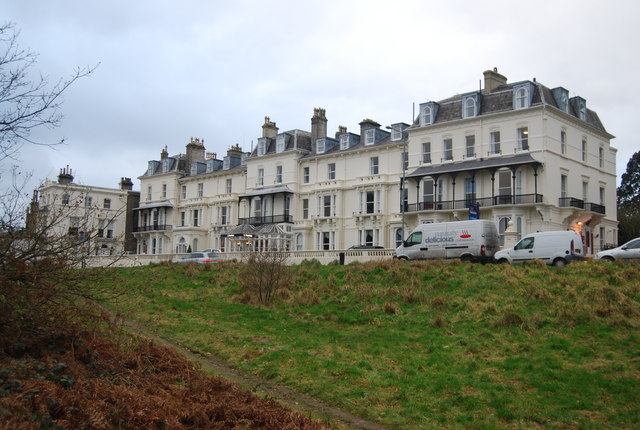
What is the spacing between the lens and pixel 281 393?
1217 cm

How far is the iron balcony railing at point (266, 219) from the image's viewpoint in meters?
55.0

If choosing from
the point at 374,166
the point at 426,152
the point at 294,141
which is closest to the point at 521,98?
the point at 426,152

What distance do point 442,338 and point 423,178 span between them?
101 feet

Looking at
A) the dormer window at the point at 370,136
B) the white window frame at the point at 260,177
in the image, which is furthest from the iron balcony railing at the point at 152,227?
the dormer window at the point at 370,136

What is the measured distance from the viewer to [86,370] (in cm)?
988

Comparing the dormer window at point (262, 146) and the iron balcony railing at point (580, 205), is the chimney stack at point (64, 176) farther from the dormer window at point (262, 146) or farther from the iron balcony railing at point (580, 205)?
the iron balcony railing at point (580, 205)

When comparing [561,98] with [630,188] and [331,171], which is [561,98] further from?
[630,188]

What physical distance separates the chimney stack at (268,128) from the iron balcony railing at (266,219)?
30.2 feet

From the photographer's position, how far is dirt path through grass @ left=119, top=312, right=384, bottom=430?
1073 cm

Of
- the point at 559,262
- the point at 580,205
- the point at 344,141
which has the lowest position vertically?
the point at 559,262

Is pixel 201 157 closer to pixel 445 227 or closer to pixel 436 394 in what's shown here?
pixel 445 227

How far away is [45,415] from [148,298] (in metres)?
15.5

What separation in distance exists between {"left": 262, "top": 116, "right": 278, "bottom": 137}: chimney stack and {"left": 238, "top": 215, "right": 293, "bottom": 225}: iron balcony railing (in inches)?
363

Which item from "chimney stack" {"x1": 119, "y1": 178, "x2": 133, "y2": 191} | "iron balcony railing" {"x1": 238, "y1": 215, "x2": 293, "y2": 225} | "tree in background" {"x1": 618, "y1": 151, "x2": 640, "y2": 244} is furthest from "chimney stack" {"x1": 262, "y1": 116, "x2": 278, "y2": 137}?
"tree in background" {"x1": 618, "y1": 151, "x2": 640, "y2": 244}
